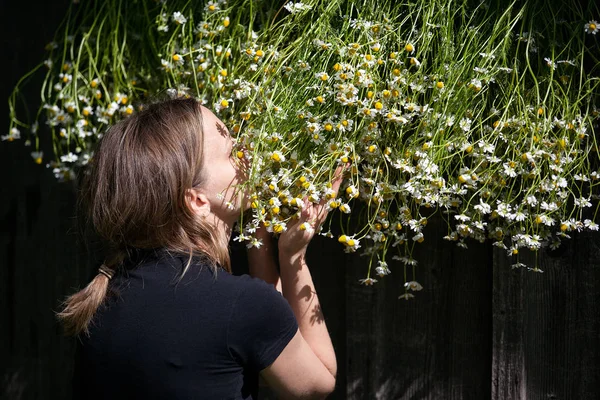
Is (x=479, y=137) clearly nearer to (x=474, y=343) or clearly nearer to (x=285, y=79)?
(x=285, y=79)

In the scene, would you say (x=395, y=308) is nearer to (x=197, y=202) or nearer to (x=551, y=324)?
(x=551, y=324)

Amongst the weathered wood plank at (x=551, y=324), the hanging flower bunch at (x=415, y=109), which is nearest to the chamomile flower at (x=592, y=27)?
the hanging flower bunch at (x=415, y=109)

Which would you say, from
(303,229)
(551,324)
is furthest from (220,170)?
(551,324)

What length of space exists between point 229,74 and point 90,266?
98cm

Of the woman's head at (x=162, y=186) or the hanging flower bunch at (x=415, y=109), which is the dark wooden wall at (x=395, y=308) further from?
the woman's head at (x=162, y=186)

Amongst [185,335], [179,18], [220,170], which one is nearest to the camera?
[185,335]

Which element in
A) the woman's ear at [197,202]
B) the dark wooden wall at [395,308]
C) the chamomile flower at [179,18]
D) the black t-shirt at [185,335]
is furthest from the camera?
the dark wooden wall at [395,308]

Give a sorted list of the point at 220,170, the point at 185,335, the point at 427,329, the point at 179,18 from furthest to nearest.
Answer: the point at 427,329 < the point at 179,18 < the point at 220,170 < the point at 185,335

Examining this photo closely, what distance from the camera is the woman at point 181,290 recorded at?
4.25 ft

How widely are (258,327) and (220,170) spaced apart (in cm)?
34

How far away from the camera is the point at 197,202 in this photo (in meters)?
1.41

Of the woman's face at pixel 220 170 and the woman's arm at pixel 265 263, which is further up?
the woman's face at pixel 220 170

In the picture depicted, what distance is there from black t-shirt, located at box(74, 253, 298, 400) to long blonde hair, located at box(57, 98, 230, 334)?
0.06m

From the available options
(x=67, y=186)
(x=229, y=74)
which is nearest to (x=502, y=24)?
(x=229, y=74)
